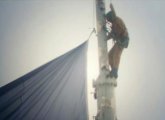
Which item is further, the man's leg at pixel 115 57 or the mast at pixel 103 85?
the man's leg at pixel 115 57

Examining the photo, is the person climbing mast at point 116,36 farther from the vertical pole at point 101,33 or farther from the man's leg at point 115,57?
the vertical pole at point 101,33

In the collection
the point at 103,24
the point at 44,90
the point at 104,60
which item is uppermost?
the point at 103,24

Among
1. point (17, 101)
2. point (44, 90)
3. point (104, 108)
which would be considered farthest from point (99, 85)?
point (17, 101)

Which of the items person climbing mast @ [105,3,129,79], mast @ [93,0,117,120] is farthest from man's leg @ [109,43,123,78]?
mast @ [93,0,117,120]

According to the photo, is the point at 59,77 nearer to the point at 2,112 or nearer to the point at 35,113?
the point at 35,113

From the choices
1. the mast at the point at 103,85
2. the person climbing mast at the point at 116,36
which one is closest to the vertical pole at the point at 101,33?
the mast at the point at 103,85

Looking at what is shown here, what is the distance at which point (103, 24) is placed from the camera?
10547mm

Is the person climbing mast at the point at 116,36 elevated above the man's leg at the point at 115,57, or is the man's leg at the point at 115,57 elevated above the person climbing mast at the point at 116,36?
the person climbing mast at the point at 116,36

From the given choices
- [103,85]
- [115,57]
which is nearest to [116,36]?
[115,57]

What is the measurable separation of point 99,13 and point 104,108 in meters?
3.06

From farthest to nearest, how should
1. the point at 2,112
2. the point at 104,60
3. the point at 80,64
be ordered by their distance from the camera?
the point at 80,64 → the point at 104,60 → the point at 2,112

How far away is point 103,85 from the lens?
9.75 m

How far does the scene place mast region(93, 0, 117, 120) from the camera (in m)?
9.45

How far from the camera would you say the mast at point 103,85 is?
31.0 ft
